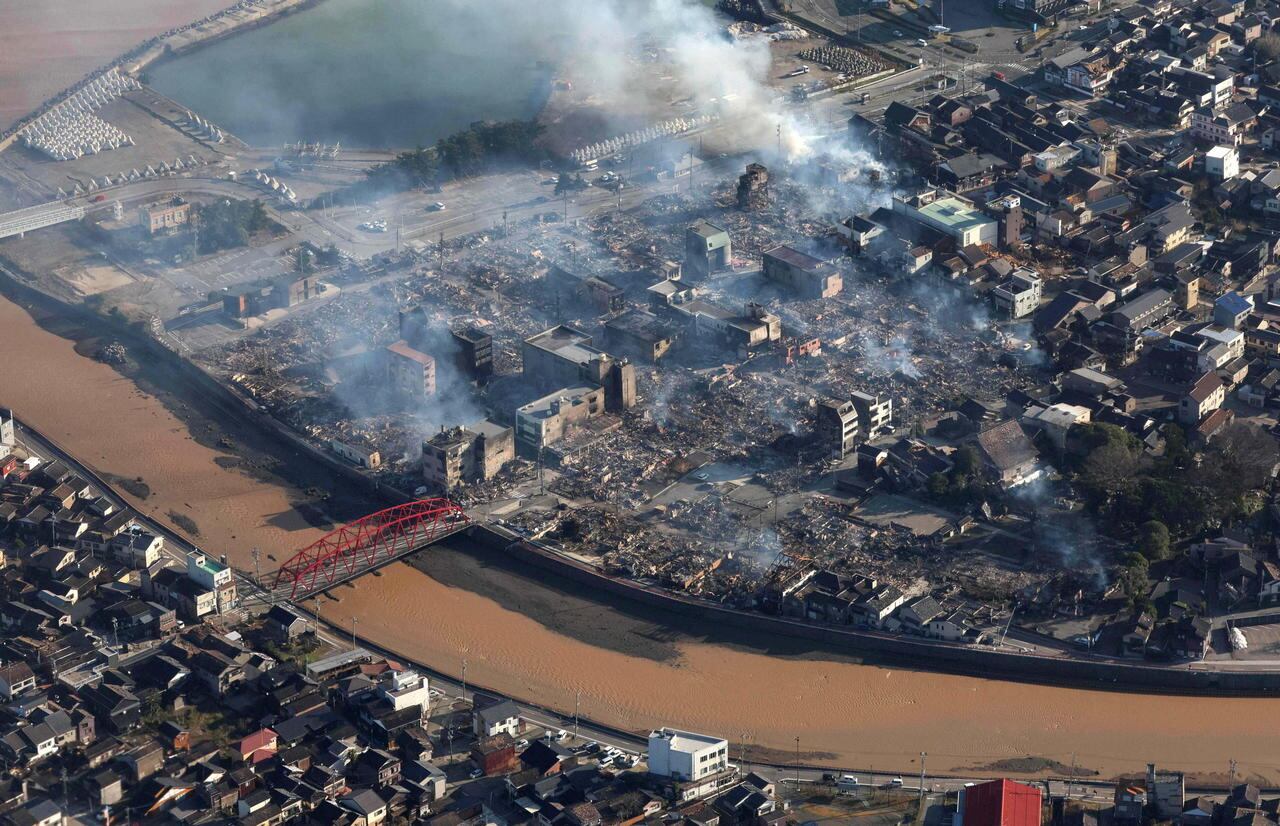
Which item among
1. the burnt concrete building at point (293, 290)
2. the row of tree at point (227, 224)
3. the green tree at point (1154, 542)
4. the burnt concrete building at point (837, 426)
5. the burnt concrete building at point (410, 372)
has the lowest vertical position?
the green tree at point (1154, 542)

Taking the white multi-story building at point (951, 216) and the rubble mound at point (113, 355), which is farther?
the white multi-story building at point (951, 216)

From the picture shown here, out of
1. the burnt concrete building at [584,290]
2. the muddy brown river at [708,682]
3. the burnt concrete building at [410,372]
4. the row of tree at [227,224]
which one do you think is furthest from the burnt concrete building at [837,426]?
the row of tree at [227,224]

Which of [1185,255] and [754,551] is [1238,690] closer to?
[754,551]

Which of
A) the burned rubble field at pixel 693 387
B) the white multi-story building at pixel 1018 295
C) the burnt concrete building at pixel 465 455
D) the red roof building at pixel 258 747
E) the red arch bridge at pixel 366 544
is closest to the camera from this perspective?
the red roof building at pixel 258 747

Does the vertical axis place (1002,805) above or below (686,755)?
below

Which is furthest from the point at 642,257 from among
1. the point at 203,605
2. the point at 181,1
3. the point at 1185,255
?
the point at 181,1

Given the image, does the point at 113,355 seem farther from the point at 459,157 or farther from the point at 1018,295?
the point at 1018,295

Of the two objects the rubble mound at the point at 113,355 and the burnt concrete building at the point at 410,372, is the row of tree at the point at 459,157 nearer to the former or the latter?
the rubble mound at the point at 113,355

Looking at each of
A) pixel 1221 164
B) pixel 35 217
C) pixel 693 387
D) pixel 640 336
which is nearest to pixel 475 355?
pixel 640 336
